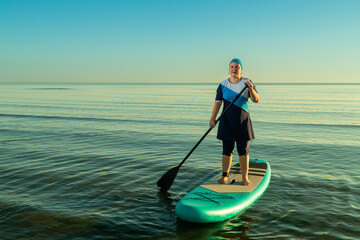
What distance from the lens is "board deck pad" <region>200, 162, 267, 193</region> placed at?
221 inches

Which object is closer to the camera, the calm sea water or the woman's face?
the calm sea water

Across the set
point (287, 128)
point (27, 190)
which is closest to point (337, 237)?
point (27, 190)

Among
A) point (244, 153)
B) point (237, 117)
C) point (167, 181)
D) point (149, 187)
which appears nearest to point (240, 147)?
point (244, 153)

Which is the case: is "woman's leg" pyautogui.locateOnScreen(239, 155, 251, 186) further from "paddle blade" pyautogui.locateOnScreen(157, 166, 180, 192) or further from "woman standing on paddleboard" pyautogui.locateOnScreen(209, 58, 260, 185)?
"paddle blade" pyautogui.locateOnScreen(157, 166, 180, 192)

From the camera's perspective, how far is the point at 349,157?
30.9 feet

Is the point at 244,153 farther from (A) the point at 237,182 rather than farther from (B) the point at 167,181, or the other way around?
(B) the point at 167,181

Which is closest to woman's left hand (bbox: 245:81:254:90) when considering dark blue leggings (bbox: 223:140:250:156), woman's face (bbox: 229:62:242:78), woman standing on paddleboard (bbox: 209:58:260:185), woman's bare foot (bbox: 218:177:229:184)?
woman standing on paddleboard (bbox: 209:58:260:185)

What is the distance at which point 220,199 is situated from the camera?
5121 millimetres

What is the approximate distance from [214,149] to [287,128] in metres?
6.85

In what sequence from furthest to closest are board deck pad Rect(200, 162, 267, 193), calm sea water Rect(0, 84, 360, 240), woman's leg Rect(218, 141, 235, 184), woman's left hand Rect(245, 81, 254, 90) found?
woman's leg Rect(218, 141, 235, 184) → board deck pad Rect(200, 162, 267, 193) → woman's left hand Rect(245, 81, 254, 90) → calm sea water Rect(0, 84, 360, 240)

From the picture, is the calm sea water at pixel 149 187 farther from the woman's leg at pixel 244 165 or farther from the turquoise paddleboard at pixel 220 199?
the woman's leg at pixel 244 165

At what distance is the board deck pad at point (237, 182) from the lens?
18.5 feet

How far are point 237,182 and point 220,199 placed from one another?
3.53 ft

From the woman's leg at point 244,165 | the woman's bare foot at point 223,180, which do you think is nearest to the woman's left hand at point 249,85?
the woman's leg at point 244,165
